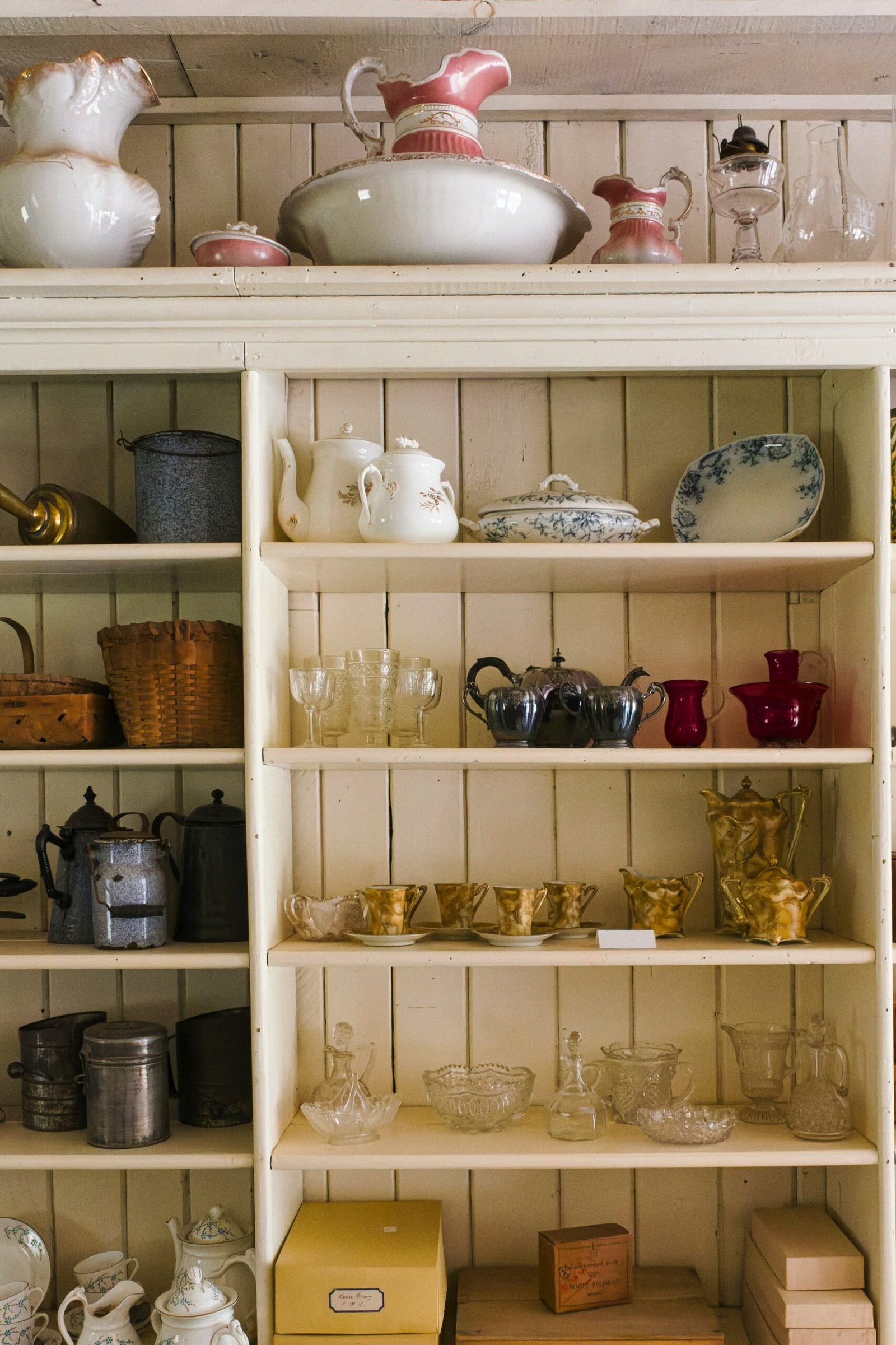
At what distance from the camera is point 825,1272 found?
174 centimetres

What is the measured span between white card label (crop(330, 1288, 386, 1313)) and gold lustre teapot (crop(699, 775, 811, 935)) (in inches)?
32.0

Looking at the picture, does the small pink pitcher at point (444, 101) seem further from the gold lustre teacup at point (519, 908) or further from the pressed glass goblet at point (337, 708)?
the gold lustre teacup at point (519, 908)

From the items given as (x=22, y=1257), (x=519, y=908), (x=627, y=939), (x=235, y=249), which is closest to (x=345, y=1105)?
(x=519, y=908)

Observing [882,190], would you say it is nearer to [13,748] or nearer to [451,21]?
[451,21]

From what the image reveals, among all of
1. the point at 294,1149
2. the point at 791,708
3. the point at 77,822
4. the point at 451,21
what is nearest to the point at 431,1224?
the point at 294,1149

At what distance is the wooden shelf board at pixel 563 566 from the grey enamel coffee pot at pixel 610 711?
0.66ft

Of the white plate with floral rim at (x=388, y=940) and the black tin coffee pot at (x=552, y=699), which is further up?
the black tin coffee pot at (x=552, y=699)

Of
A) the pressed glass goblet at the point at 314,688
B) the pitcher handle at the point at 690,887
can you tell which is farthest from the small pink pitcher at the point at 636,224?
the pitcher handle at the point at 690,887

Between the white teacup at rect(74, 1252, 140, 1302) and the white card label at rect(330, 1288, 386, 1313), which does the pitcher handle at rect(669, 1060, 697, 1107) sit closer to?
the white card label at rect(330, 1288, 386, 1313)

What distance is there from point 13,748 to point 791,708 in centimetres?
128

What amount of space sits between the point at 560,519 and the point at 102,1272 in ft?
4.81

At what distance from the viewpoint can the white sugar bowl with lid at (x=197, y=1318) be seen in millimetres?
1615

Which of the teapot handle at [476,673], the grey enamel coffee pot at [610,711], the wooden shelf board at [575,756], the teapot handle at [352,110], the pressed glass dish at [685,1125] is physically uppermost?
the teapot handle at [352,110]

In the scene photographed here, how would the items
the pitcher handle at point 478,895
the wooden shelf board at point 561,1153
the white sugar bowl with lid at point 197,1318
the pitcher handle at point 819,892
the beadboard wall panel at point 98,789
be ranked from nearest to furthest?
the white sugar bowl with lid at point 197,1318
the wooden shelf board at point 561,1153
the pitcher handle at point 819,892
the pitcher handle at point 478,895
the beadboard wall panel at point 98,789
